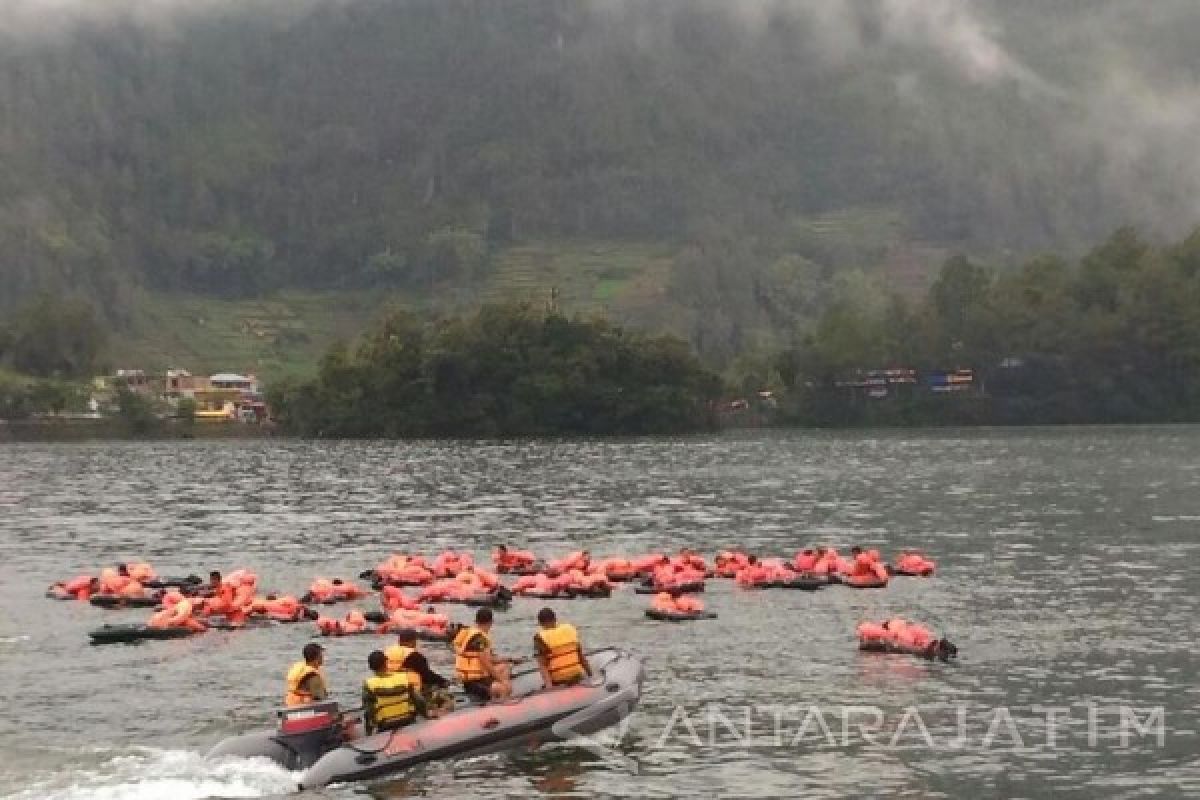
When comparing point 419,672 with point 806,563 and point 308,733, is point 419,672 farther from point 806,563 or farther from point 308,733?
point 806,563

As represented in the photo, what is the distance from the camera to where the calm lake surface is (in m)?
37.7

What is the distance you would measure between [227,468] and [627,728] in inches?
5692

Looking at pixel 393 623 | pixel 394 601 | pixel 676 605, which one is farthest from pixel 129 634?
pixel 676 605

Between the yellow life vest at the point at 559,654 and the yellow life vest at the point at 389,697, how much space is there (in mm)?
4418

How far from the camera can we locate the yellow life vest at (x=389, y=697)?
124ft

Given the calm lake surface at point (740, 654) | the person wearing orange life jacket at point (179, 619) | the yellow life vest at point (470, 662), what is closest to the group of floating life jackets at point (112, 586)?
the calm lake surface at point (740, 654)

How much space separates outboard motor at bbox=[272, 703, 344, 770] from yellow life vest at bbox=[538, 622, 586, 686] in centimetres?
595

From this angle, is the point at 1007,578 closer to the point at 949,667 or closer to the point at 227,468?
the point at 949,667

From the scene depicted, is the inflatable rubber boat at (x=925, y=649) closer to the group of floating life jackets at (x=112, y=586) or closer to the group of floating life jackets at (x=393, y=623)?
the group of floating life jackets at (x=393, y=623)

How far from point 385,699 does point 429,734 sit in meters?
1.32

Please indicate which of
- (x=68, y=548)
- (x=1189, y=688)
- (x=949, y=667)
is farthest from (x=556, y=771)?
(x=68, y=548)

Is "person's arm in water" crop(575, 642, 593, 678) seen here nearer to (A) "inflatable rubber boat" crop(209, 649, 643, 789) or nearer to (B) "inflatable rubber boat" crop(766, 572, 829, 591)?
(A) "inflatable rubber boat" crop(209, 649, 643, 789)

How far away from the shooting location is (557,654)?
4106 cm

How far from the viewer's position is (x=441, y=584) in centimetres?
6619
